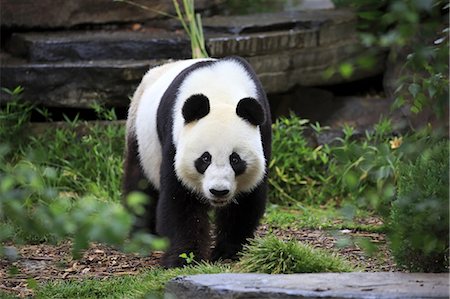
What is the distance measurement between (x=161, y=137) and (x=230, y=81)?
1.97 ft

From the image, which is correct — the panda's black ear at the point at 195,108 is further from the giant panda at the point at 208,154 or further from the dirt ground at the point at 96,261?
the dirt ground at the point at 96,261

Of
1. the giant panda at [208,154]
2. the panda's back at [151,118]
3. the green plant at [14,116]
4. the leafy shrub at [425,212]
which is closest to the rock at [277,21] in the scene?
the green plant at [14,116]

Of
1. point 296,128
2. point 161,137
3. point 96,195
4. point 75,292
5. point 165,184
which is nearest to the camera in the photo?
point 75,292

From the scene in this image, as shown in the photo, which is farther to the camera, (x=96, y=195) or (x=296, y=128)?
(x=296, y=128)

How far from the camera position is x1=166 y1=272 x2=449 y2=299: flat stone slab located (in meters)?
3.39

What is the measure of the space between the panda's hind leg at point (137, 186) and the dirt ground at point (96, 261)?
40cm

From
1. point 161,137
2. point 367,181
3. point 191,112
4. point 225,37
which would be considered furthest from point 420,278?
point 225,37

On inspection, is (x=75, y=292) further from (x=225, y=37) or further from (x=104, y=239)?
(x=225, y=37)

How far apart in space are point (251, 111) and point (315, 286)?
164 centimetres

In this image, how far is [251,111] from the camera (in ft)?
16.3

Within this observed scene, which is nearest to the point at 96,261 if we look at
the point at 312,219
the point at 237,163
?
the point at 237,163

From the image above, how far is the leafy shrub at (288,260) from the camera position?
170 inches

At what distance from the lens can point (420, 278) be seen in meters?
3.74

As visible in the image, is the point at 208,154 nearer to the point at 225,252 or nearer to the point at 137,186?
the point at 225,252
